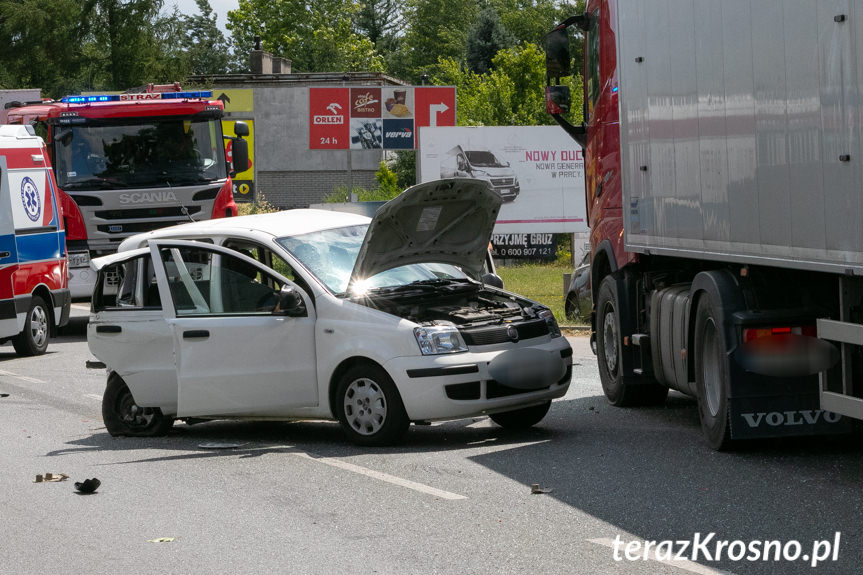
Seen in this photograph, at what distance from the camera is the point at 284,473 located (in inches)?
353

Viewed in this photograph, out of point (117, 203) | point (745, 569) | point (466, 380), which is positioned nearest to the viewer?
point (745, 569)

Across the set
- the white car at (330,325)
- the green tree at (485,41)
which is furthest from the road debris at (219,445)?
the green tree at (485,41)

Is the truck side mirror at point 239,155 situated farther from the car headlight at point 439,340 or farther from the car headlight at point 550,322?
the car headlight at point 439,340

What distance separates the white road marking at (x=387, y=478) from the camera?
26.2ft

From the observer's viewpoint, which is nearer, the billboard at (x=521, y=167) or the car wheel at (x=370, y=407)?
the car wheel at (x=370, y=407)

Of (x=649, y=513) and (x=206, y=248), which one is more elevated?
(x=206, y=248)

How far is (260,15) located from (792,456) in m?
92.9

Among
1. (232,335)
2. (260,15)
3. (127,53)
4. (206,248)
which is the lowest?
(232,335)

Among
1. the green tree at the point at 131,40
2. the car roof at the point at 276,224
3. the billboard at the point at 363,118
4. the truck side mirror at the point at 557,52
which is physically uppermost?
the green tree at the point at 131,40

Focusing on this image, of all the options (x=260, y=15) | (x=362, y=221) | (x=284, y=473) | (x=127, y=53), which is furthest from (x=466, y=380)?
(x=260, y=15)

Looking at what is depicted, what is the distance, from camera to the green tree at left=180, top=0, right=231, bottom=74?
371 ft

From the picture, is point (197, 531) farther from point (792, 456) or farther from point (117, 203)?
point (117, 203)

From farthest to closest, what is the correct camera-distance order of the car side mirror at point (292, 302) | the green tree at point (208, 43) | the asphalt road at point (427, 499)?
the green tree at point (208, 43), the car side mirror at point (292, 302), the asphalt road at point (427, 499)

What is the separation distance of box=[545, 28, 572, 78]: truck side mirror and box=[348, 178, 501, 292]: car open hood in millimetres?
1937
